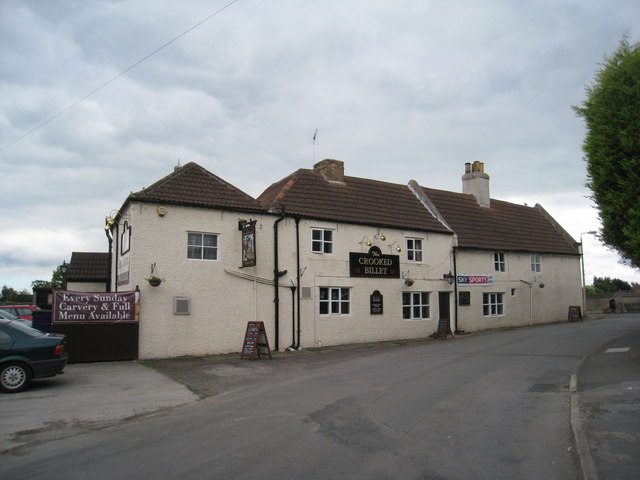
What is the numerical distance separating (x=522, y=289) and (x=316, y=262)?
14184 millimetres

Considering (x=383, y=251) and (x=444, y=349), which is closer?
A: (x=444, y=349)

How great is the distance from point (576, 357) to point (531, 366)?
232 cm

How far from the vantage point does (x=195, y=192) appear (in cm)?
1823

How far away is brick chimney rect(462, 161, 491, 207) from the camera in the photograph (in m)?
31.0

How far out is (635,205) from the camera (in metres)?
10.6

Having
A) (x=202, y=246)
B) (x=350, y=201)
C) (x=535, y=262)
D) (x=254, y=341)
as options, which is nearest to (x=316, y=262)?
(x=350, y=201)

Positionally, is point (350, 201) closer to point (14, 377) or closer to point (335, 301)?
point (335, 301)

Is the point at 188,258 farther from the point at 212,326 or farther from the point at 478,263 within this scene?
the point at 478,263

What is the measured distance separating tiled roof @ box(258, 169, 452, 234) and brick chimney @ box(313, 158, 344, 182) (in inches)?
10.4

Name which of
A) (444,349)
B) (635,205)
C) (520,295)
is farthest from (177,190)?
(520,295)

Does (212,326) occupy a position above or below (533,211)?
below

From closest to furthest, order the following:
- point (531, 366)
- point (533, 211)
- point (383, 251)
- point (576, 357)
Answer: point (531, 366), point (576, 357), point (383, 251), point (533, 211)

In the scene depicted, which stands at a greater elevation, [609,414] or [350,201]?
[350,201]

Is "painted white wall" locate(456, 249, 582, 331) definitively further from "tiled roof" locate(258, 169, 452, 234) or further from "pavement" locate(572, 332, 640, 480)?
"pavement" locate(572, 332, 640, 480)
